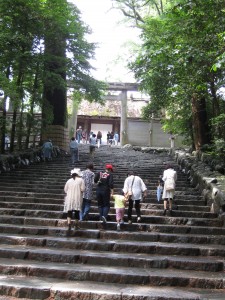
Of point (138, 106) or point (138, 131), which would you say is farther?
point (138, 106)

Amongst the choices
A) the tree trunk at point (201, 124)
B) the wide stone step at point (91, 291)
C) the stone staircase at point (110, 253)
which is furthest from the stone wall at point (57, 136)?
the wide stone step at point (91, 291)

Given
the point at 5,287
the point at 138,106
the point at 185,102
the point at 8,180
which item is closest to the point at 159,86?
the point at 185,102

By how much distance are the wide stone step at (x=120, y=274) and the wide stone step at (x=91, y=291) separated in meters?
0.13

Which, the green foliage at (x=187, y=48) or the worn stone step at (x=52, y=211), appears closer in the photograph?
the green foliage at (x=187, y=48)

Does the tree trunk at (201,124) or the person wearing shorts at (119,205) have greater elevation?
the tree trunk at (201,124)

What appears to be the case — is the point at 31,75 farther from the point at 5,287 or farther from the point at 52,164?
the point at 5,287

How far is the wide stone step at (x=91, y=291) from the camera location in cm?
524

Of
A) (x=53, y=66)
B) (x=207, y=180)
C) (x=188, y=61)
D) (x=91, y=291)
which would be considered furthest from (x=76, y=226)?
(x=53, y=66)

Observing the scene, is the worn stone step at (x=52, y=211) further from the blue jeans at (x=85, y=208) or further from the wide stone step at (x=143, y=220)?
the blue jeans at (x=85, y=208)

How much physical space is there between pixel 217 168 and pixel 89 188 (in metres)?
6.33

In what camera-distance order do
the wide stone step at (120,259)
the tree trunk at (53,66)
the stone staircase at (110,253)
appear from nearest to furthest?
the stone staircase at (110,253)
the wide stone step at (120,259)
the tree trunk at (53,66)

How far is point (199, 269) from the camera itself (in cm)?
667

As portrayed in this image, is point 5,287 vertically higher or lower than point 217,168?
lower

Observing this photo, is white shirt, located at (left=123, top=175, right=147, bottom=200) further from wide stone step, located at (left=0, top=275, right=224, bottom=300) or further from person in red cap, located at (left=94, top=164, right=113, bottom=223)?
wide stone step, located at (left=0, top=275, right=224, bottom=300)
